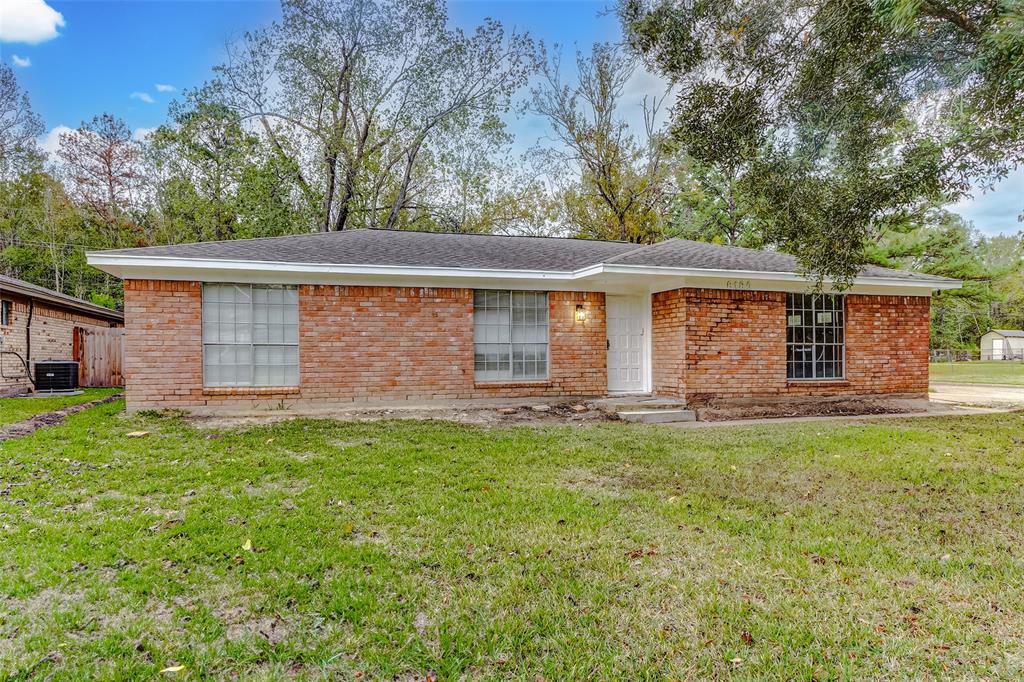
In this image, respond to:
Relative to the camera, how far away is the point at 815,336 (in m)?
10.9

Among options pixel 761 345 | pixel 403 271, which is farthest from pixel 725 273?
pixel 403 271

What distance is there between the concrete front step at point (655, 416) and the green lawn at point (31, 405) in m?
9.44

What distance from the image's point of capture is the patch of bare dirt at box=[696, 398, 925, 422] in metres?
9.73

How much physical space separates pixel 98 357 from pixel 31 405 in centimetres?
660

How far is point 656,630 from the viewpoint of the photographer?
105 inches

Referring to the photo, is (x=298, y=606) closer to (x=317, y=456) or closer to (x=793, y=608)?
(x=793, y=608)

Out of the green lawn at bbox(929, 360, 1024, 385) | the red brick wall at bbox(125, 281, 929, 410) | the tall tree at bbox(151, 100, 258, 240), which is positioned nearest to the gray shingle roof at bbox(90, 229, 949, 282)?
the red brick wall at bbox(125, 281, 929, 410)

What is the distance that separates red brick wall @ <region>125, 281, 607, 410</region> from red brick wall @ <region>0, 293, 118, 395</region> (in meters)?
6.62

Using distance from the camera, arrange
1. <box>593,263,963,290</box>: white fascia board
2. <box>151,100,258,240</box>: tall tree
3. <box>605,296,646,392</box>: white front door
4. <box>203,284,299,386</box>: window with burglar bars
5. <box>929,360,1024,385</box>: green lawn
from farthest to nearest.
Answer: <box>151,100,258,240</box>: tall tree, <box>929,360,1024,385</box>: green lawn, <box>605,296,646,392</box>: white front door, <box>203,284,299,386</box>: window with burglar bars, <box>593,263,963,290</box>: white fascia board

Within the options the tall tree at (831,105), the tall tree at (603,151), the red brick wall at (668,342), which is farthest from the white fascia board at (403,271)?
the tall tree at (603,151)

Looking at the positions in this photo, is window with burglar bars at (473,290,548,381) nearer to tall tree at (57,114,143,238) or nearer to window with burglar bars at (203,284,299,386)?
window with burglar bars at (203,284,299,386)

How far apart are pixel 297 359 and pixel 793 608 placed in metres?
8.65

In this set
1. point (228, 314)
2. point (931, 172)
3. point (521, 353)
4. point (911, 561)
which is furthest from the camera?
point (521, 353)

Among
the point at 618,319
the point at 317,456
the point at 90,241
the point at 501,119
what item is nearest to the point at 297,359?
the point at 317,456
